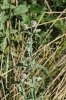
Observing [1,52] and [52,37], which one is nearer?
[1,52]

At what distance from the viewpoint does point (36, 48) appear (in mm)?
2486

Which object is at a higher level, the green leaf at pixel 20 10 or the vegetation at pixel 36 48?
the green leaf at pixel 20 10

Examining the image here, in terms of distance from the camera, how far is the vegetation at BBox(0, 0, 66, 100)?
7.17ft

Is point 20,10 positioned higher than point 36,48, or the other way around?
point 20,10

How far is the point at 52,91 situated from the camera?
2.19 m

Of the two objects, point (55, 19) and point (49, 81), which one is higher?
point (55, 19)

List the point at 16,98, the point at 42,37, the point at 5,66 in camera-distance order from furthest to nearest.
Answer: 1. the point at 42,37
2. the point at 5,66
3. the point at 16,98

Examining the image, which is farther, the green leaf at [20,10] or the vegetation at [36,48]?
the green leaf at [20,10]

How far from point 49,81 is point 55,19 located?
0.65 metres

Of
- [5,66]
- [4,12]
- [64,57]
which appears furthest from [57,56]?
[4,12]

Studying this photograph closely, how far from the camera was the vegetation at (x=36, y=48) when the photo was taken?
2.19 metres

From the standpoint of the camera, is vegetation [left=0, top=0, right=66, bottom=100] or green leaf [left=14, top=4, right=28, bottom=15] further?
green leaf [left=14, top=4, right=28, bottom=15]

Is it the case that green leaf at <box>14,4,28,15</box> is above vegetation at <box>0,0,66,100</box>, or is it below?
above

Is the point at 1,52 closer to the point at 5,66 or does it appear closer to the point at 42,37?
the point at 5,66
